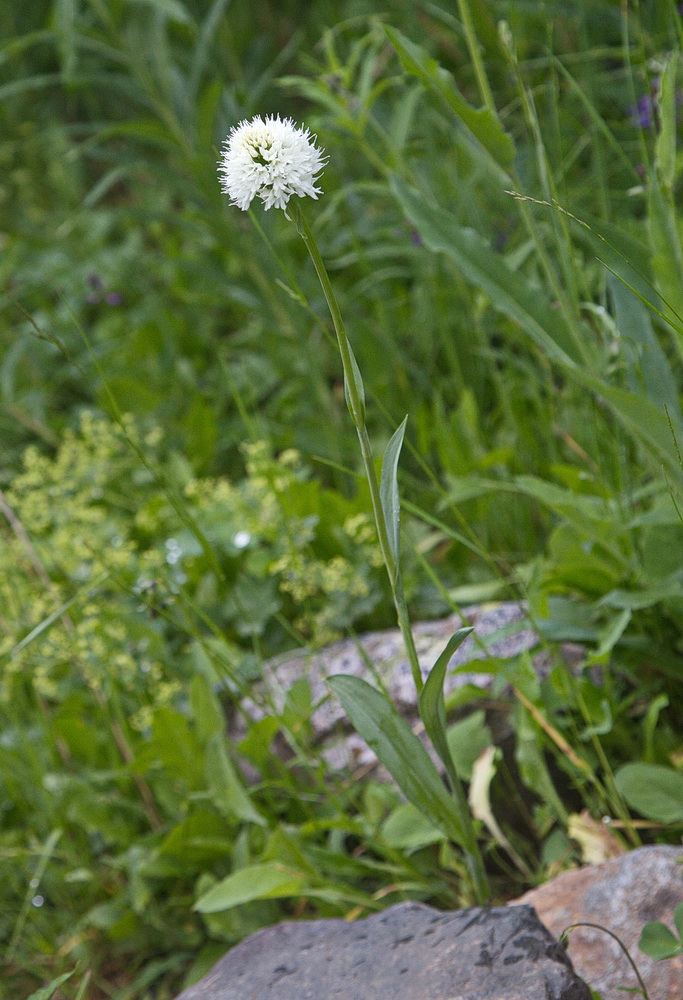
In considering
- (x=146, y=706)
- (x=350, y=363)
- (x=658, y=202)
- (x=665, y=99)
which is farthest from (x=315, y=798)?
(x=665, y=99)

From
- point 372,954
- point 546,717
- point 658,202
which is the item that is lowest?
point 372,954

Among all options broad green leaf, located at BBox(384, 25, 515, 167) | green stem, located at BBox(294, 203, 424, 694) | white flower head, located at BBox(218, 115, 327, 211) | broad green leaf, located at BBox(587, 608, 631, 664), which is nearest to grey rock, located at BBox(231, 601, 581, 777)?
broad green leaf, located at BBox(587, 608, 631, 664)

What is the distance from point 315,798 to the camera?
1.52 metres

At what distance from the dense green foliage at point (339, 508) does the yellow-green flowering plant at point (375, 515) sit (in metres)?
0.09

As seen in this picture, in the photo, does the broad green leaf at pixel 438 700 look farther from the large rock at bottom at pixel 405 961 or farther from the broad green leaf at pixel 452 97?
the broad green leaf at pixel 452 97

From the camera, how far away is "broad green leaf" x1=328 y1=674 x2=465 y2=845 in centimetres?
108

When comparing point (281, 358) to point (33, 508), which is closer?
point (33, 508)

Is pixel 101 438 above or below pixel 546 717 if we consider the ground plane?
above

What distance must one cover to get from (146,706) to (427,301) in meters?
1.33

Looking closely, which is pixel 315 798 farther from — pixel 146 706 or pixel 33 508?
pixel 33 508

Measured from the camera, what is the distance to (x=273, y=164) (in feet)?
2.59

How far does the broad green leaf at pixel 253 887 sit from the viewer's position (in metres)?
1.32

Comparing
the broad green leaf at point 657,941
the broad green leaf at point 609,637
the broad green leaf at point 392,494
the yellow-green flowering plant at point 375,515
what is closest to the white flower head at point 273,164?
the yellow-green flowering plant at point 375,515

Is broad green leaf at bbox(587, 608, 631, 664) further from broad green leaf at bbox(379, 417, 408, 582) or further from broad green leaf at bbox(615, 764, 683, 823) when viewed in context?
broad green leaf at bbox(379, 417, 408, 582)
